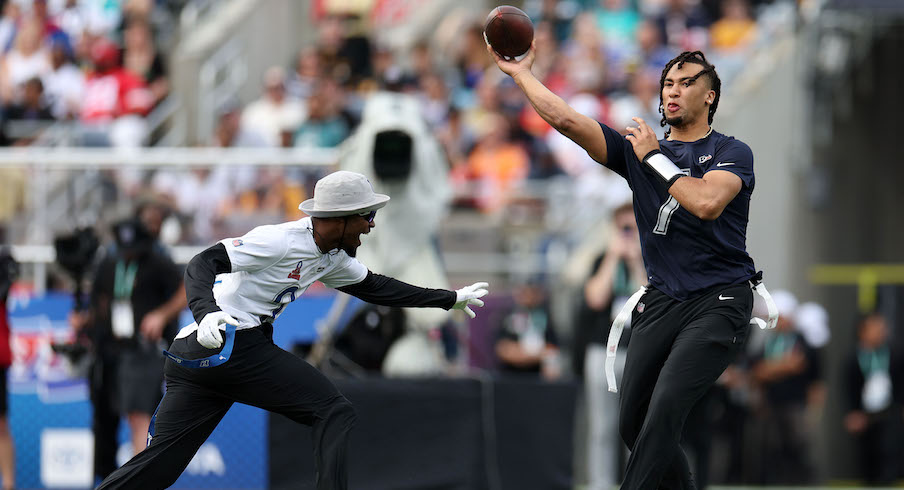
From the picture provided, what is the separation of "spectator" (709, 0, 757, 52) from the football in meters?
10.1

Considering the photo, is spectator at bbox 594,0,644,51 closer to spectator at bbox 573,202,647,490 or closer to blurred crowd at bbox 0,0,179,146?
blurred crowd at bbox 0,0,179,146

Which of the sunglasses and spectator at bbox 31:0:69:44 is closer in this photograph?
the sunglasses

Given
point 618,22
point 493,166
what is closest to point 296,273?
point 493,166

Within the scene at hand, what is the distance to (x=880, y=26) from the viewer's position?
1684 centimetres

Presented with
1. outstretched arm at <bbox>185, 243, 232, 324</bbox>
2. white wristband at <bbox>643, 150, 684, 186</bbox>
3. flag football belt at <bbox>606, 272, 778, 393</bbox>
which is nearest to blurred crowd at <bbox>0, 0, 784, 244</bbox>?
outstretched arm at <bbox>185, 243, 232, 324</bbox>

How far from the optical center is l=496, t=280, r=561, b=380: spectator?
13.0 metres

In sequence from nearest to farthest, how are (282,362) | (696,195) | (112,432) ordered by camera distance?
1. (696,195)
2. (282,362)
3. (112,432)

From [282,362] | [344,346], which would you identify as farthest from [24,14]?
[282,362]

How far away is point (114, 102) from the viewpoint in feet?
53.6

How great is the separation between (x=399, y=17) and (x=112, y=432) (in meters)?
10.2

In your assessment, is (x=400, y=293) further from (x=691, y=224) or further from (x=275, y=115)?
(x=275, y=115)

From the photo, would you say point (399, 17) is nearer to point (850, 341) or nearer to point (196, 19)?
point (196, 19)

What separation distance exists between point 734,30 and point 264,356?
10854mm

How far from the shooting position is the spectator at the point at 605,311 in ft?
38.6
